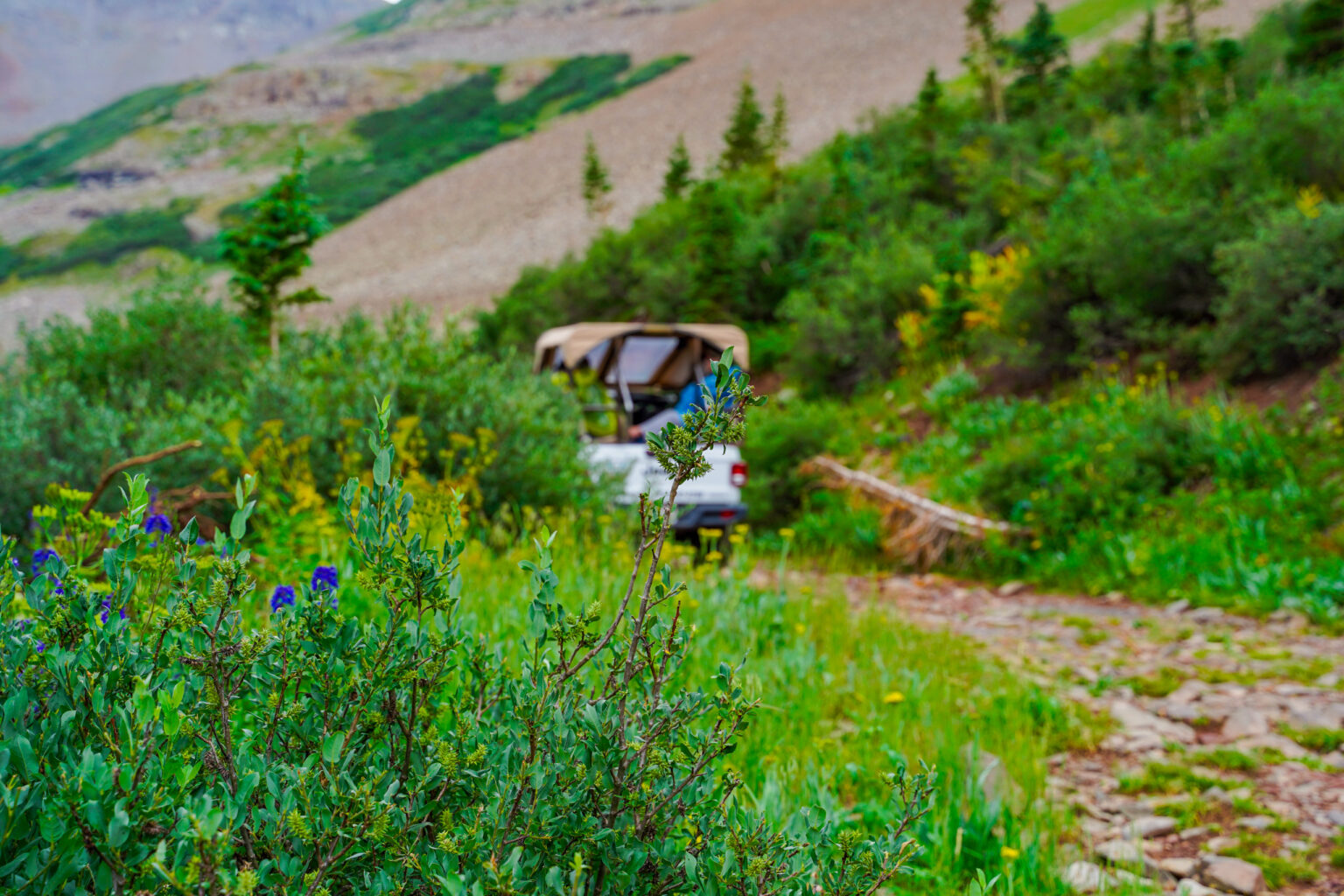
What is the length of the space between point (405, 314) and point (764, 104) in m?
48.3

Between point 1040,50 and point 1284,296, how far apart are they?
15457mm

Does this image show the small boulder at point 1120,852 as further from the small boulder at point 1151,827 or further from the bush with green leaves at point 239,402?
the bush with green leaves at point 239,402

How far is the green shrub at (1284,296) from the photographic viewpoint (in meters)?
6.92

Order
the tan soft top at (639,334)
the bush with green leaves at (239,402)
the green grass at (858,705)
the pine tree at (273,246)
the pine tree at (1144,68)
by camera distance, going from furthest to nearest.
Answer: the pine tree at (1144,68), the tan soft top at (639,334), the pine tree at (273,246), the bush with green leaves at (239,402), the green grass at (858,705)

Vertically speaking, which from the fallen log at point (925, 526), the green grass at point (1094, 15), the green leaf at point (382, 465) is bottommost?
the fallen log at point (925, 526)

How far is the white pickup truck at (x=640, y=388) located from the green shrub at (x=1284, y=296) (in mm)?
4361

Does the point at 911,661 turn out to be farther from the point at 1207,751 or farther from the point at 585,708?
the point at 585,708

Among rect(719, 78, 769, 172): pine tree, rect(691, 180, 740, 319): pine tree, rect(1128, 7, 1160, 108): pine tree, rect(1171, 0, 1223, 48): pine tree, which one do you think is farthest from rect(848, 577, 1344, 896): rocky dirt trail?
rect(719, 78, 769, 172): pine tree

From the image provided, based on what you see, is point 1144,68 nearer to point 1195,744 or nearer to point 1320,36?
point 1320,36

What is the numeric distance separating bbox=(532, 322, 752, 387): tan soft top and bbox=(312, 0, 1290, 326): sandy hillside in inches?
841

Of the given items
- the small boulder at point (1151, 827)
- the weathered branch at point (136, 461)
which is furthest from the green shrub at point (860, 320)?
the weathered branch at point (136, 461)

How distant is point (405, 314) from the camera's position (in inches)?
285

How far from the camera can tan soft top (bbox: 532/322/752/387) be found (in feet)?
30.6

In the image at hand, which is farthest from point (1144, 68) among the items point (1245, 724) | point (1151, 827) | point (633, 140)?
point (633, 140)
